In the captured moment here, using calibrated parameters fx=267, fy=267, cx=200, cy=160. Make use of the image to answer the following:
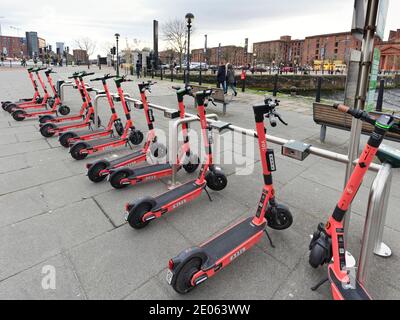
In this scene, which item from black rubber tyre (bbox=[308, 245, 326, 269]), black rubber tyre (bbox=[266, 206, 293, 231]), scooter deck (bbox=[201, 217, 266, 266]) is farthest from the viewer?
black rubber tyre (bbox=[266, 206, 293, 231])

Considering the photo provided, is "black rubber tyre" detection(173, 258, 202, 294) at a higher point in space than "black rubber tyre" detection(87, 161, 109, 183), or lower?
lower

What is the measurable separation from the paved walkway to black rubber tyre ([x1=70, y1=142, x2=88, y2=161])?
5.7 inches

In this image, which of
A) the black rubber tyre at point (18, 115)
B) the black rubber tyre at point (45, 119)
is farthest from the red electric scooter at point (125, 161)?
the black rubber tyre at point (18, 115)

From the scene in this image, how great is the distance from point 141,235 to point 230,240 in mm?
934

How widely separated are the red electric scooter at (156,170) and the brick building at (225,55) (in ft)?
168

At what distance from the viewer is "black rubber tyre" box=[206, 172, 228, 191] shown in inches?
137

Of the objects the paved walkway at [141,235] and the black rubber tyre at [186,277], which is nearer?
the black rubber tyre at [186,277]

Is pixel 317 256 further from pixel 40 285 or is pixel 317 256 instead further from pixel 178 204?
pixel 40 285

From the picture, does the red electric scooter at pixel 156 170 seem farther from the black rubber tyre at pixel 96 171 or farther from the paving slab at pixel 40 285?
the paving slab at pixel 40 285

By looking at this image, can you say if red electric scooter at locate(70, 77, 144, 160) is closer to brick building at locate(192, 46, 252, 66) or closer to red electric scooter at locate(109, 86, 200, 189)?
red electric scooter at locate(109, 86, 200, 189)

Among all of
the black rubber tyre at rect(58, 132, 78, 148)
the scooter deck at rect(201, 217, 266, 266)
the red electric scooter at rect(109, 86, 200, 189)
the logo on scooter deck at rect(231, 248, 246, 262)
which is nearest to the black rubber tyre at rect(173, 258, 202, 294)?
the scooter deck at rect(201, 217, 266, 266)

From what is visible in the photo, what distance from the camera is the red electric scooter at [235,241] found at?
1.98 meters
